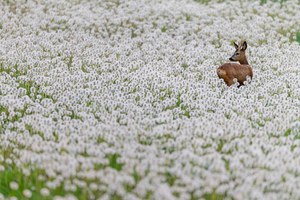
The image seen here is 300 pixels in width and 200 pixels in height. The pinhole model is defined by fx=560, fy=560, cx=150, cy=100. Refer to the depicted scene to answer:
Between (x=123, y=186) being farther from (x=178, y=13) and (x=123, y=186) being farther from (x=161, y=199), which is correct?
(x=178, y=13)

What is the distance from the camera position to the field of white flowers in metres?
7.02

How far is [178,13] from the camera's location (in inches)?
740

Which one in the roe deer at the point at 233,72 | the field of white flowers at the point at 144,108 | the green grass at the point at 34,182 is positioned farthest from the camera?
the roe deer at the point at 233,72

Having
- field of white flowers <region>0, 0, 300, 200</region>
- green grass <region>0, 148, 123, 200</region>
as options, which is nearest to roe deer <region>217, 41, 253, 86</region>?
field of white flowers <region>0, 0, 300, 200</region>

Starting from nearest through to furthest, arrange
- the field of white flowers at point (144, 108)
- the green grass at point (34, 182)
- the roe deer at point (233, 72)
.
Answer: the green grass at point (34, 182) < the field of white flowers at point (144, 108) < the roe deer at point (233, 72)

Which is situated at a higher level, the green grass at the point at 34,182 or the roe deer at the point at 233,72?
the roe deer at the point at 233,72

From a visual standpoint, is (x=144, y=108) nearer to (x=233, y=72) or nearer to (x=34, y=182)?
(x=233, y=72)

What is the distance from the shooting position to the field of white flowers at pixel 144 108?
7020 mm

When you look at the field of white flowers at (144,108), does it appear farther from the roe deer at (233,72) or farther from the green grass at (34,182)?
the roe deer at (233,72)

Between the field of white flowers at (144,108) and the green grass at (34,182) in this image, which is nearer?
the green grass at (34,182)

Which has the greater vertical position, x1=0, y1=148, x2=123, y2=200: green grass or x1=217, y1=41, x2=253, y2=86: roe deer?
x1=217, y1=41, x2=253, y2=86: roe deer

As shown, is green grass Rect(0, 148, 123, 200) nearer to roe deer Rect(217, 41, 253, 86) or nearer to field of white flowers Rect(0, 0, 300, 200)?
field of white flowers Rect(0, 0, 300, 200)

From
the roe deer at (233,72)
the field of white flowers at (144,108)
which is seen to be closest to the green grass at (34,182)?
the field of white flowers at (144,108)

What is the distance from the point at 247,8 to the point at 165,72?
8.47 m
